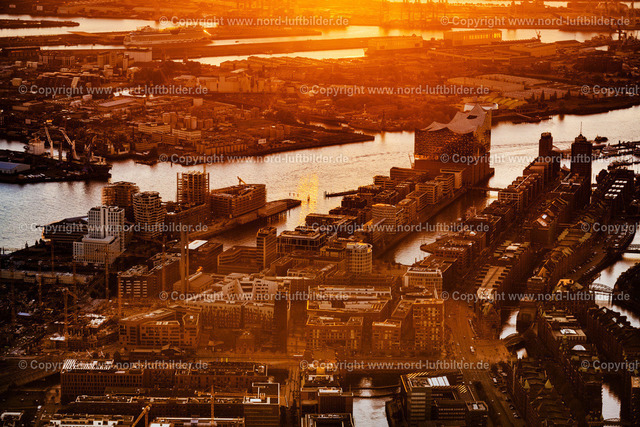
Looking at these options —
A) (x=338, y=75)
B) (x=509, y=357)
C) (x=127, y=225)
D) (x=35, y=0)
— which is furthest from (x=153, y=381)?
(x=35, y=0)

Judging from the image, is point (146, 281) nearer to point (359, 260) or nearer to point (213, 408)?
point (359, 260)

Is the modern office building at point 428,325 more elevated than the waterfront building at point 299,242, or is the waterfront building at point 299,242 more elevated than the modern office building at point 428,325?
the waterfront building at point 299,242

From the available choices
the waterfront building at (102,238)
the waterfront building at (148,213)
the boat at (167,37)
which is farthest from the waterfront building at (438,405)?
A: the boat at (167,37)

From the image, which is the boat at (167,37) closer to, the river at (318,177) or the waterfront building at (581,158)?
the river at (318,177)

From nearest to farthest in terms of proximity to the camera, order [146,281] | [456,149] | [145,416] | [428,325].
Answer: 1. [145,416]
2. [428,325]
3. [146,281]
4. [456,149]

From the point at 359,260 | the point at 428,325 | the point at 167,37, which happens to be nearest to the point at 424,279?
the point at 359,260

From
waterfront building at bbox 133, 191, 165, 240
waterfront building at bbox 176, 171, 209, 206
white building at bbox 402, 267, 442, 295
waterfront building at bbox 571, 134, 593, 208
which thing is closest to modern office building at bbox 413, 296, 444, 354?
white building at bbox 402, 267, 442, 295

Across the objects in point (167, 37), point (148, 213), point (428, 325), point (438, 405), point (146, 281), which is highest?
point (167, 37)

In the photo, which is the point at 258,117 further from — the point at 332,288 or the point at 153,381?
the point at 153,381
